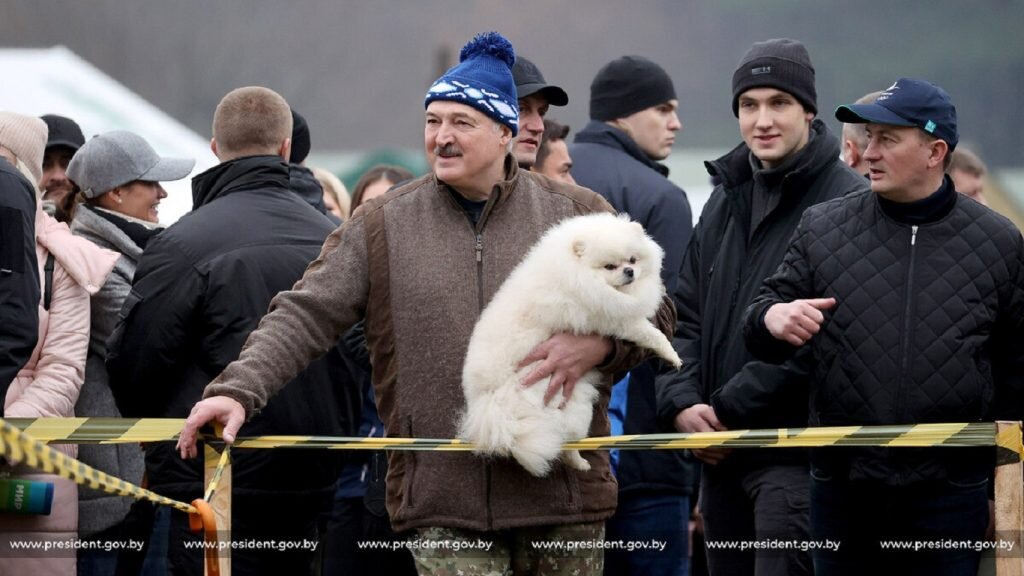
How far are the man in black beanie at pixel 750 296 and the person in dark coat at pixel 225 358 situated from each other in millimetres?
1414

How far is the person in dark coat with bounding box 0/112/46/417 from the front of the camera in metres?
4.86

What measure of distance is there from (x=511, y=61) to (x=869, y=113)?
3.91 feet

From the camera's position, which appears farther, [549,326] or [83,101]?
[83,101]

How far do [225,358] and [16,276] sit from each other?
867 millimetres

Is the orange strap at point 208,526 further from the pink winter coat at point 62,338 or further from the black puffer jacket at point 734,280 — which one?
the black puffer jacket at point 734,280

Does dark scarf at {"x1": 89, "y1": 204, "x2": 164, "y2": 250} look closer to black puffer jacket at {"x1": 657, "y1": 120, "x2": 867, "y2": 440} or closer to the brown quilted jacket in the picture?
the brown quilted jacket

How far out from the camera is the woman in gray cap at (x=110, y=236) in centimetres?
598

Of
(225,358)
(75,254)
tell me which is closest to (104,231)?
(75,254)

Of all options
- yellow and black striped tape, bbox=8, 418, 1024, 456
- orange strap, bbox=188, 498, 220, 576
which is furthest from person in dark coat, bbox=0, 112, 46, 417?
orange strap, bbox=188, 498, 220, 576

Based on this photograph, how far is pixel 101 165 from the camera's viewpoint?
253 inches

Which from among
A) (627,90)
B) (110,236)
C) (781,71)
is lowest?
(110,236)

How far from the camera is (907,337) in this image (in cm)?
462

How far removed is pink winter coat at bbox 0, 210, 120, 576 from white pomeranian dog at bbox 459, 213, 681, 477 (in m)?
1.61

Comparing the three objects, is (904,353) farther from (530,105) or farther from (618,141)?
(618,141)
